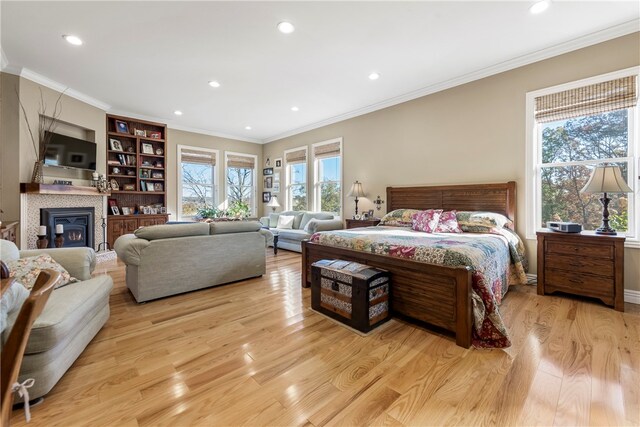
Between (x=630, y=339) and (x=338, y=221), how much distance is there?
A: 13.1 ft

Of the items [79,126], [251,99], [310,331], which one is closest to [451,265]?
[310,331]

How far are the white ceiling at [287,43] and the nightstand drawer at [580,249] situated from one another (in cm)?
218

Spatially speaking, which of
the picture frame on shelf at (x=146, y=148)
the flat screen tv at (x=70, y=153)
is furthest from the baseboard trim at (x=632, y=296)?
the picture frame on shelf at (x=146, y=148)

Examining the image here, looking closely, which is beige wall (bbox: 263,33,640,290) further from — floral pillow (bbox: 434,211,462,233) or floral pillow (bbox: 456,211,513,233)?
floral pillow (bbox: 434,211,462,233)

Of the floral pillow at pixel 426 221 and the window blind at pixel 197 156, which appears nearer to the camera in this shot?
the floral pillow at pixel 426 221

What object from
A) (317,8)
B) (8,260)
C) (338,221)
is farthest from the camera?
(338,221)

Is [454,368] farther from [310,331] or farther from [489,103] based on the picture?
[489,103]

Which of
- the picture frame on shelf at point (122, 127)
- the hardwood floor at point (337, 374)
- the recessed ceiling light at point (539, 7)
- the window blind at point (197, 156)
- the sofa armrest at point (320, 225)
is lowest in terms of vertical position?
the hardwood floor at point (337, 374)

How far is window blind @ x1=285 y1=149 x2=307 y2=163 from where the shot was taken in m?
6.57

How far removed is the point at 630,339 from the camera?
6.73ft

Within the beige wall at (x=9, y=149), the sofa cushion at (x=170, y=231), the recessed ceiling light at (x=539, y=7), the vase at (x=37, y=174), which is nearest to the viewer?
the recessed ceiling light at (x=539, y=7)

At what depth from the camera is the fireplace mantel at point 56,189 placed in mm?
3781

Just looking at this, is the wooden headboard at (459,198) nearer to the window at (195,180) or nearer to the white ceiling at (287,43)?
the white ceiling at (287,43)

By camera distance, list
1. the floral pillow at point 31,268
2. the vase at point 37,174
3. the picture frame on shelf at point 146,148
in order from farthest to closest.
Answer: the picture frame on shelf at point 146,148, the vase at point 37,174, the floral pillow at point 31,268
